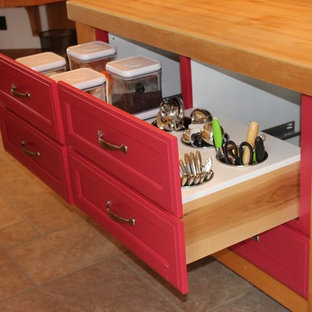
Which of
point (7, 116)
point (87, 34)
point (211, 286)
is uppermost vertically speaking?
point (87, 34)

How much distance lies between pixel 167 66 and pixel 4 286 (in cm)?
75

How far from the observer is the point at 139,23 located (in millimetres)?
1529

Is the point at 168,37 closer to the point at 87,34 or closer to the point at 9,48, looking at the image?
the point at 87,34

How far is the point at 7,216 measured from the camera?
220cm

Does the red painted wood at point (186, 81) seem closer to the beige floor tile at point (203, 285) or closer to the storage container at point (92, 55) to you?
the storage container at point (92, 55)

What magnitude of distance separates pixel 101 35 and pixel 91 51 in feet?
0.48

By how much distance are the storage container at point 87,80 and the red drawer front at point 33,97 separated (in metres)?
0.07

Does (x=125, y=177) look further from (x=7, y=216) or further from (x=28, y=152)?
(x=7, y=216)

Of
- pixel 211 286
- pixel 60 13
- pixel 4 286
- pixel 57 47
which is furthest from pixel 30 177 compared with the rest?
pixel 60 13

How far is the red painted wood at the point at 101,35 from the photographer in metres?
1.84

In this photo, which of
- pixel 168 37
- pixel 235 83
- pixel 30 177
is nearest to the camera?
pixel 168 37

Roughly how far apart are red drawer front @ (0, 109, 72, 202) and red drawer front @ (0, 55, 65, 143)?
0.09ft

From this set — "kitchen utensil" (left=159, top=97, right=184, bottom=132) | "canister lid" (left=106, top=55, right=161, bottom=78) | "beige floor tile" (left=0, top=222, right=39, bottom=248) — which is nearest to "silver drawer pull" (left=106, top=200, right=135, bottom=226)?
"kitchen utensil" (left=159, top=97, right=184, bottom=132)

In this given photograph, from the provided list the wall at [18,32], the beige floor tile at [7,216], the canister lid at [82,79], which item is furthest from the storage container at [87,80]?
the wall at [18,32]
